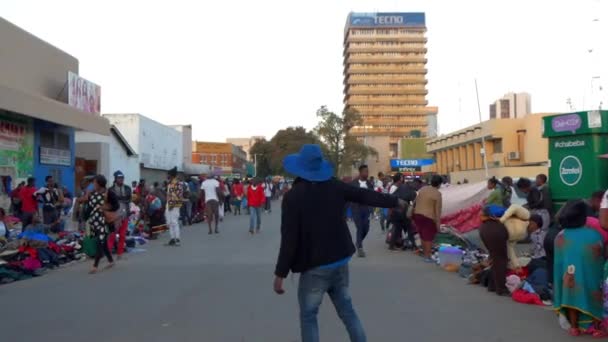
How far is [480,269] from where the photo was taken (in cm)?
989

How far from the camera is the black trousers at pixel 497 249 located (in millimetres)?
8836

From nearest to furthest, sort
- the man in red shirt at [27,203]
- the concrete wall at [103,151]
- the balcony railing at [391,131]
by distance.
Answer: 1. the man in red shirt at [27,203]
2. the concrete wall at [103,151]
3. the balcony railing at [391,131]

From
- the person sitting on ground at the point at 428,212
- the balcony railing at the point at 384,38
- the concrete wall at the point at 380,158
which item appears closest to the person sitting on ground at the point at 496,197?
the person sitting on ground at the point at 428,212

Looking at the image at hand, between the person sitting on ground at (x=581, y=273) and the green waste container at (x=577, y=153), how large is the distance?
4.98 m

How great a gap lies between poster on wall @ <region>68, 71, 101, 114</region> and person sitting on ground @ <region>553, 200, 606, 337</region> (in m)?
21.8

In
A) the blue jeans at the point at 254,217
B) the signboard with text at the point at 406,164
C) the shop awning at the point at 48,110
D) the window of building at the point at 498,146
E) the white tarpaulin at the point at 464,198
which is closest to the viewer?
the white tarpaulin at the point at 464,198

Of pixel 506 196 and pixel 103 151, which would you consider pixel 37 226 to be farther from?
pixel 103 151

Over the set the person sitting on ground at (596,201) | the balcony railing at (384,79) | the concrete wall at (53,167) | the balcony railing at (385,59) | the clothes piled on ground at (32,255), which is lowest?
the clothes piled on ground at (32,255)

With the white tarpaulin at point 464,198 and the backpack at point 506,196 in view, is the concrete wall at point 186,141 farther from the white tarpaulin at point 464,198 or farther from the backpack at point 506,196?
the backpack at point 506,196

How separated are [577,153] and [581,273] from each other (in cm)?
592

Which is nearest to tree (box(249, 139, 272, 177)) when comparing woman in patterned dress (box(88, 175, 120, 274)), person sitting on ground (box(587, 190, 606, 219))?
woman in patterned dress (box(88, 175, 120, 274))

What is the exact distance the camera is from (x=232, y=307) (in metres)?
8.05

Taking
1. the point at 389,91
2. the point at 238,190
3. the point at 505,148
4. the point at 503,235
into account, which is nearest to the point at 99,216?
the point at 503,235

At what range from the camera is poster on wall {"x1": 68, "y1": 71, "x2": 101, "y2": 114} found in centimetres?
2489
